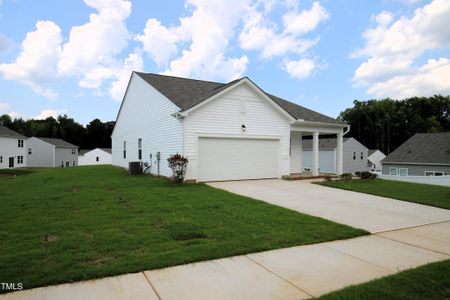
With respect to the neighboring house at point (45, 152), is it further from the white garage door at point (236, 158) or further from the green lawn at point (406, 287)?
the green lawn at point (406, 287)

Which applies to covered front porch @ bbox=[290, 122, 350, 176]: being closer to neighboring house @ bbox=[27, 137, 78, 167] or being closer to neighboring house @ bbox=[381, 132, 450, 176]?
neighboring house @ bbox=[381, 132, 450, 176]

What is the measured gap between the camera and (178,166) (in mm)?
11844

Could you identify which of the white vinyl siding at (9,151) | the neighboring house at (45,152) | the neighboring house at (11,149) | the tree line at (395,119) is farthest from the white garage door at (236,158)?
the tree line at (395,119)

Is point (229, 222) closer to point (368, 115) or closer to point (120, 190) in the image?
point (120, 190)

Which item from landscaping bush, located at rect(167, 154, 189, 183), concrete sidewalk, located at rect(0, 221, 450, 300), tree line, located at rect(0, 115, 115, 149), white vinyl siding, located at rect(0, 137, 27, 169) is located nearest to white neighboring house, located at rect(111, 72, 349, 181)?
landscaping bush, located at rect(167, 154, 189, 183)

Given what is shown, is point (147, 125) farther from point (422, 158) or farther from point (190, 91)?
point (422, 158)

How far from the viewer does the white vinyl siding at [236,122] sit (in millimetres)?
12523

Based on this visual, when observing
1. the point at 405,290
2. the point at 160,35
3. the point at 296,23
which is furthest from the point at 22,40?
the point at 405,290

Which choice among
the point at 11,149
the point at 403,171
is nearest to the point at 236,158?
the point at 403,171

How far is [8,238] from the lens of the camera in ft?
15.6

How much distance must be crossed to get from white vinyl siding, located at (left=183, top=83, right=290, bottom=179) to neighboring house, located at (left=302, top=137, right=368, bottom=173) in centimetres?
1983

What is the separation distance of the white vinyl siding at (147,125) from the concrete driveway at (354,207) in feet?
14.0

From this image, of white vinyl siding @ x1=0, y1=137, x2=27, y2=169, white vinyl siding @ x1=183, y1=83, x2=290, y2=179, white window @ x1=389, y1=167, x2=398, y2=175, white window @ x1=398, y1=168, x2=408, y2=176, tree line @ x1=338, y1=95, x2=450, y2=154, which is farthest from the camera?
tree line @ x1=338, y1=95, x2=450, y2=154

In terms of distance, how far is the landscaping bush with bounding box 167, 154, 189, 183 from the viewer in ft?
38.2
